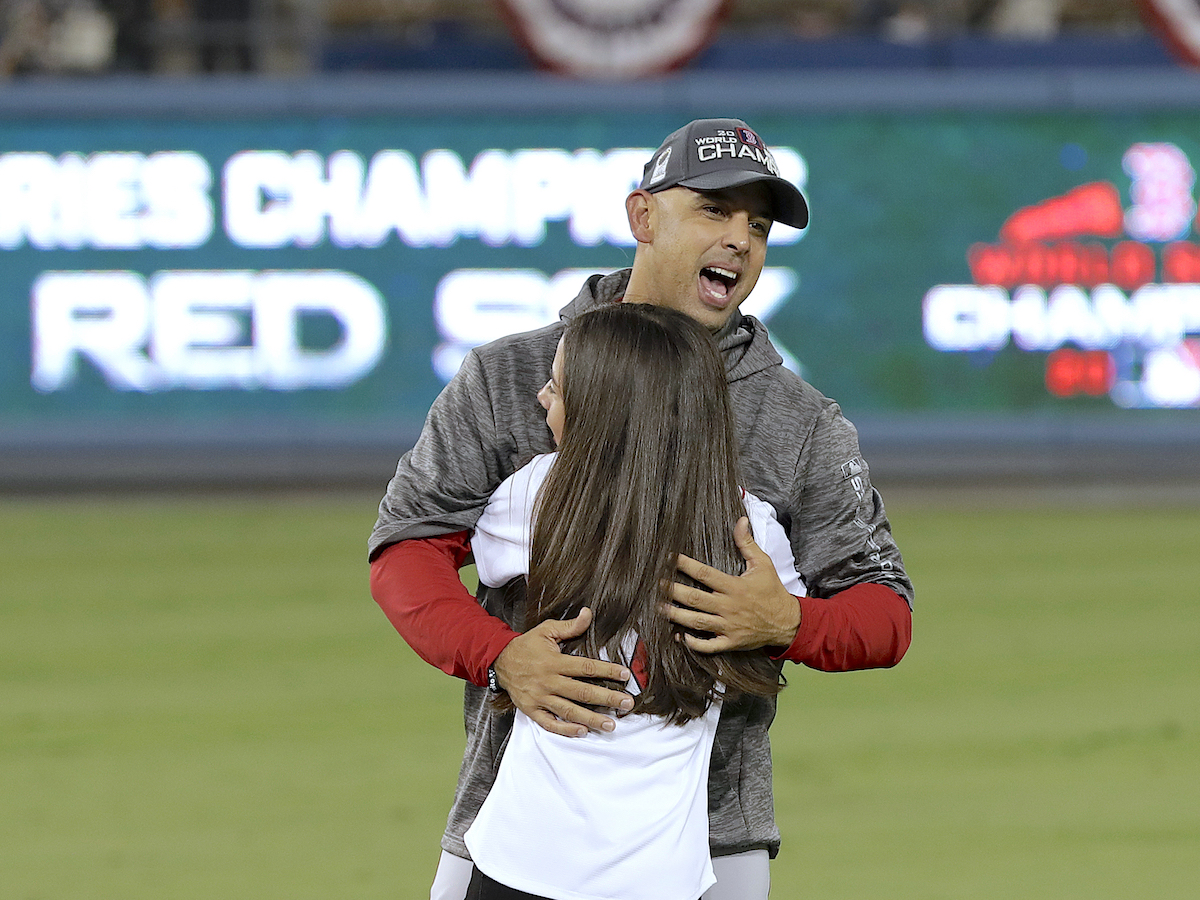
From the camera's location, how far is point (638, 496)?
2.27 meters

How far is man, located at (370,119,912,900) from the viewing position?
2.44 meters

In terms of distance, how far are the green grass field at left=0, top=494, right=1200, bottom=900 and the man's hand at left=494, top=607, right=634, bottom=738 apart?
8.23ft

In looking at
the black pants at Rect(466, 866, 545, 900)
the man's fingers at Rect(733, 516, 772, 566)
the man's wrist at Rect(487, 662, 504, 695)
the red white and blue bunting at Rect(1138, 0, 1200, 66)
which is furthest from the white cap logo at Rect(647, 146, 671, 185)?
the red white and blue bunting at Rect(1138, 0, 1200, 66)

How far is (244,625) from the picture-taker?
7812 millimetres

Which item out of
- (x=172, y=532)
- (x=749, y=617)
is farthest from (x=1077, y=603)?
(x=749, y=617)

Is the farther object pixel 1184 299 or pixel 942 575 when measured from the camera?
pixel 1184 299

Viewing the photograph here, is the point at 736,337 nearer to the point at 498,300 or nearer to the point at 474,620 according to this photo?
the point at 474,620

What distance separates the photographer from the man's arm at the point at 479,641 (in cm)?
225

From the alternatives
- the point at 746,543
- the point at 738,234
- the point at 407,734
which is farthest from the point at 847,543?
the point at 407,734

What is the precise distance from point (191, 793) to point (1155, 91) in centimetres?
864

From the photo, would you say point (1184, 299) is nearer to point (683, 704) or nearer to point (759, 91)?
point (759, 91)

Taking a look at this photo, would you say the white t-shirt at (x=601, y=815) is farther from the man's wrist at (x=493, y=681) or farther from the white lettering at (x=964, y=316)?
the white lettering at (x=964, y=316)

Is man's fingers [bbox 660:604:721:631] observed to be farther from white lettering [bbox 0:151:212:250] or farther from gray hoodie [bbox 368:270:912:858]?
white lettering [bbox 0:151:212:250]

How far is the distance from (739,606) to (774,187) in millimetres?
713
